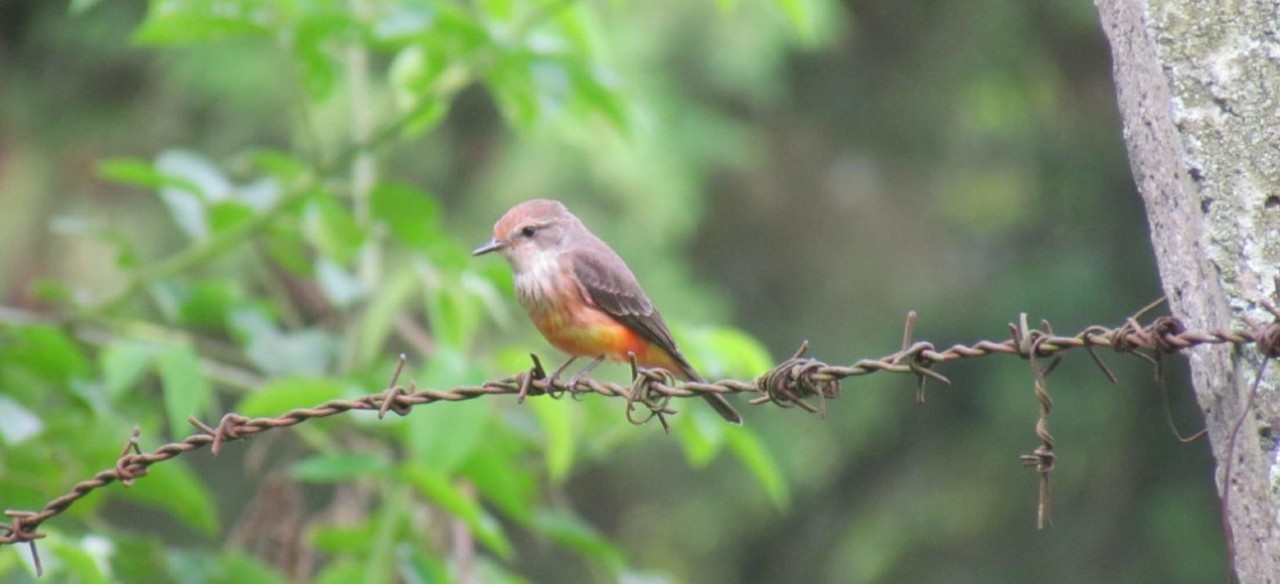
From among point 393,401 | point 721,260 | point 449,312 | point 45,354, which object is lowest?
point 393,401

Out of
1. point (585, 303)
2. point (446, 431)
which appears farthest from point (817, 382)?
point (585, 303)

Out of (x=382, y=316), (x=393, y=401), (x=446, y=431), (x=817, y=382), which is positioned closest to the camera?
(x=817, y=382)

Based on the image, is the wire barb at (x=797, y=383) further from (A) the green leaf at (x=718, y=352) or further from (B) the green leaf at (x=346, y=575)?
(B) the green leaf at (x=346, y=575)

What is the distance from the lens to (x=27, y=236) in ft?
29.5

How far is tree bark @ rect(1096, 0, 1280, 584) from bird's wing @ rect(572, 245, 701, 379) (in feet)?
7.53

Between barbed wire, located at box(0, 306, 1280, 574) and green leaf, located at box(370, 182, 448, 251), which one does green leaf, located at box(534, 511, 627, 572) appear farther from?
barbed wire, located at box(0, 306, 1280, 574)

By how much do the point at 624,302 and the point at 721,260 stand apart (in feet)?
20.7

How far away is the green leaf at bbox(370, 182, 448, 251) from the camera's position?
4.29m

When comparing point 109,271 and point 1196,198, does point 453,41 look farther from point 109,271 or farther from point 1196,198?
point 109,271

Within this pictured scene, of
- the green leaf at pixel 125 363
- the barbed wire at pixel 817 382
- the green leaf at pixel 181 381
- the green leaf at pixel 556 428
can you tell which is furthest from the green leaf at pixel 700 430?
the green leaf at pixel 125 363

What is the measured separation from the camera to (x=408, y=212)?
433 cm

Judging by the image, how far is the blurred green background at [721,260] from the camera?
476cm

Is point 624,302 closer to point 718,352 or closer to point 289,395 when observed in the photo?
point 718,352

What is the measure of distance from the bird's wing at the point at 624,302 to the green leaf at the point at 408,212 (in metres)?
0.42
